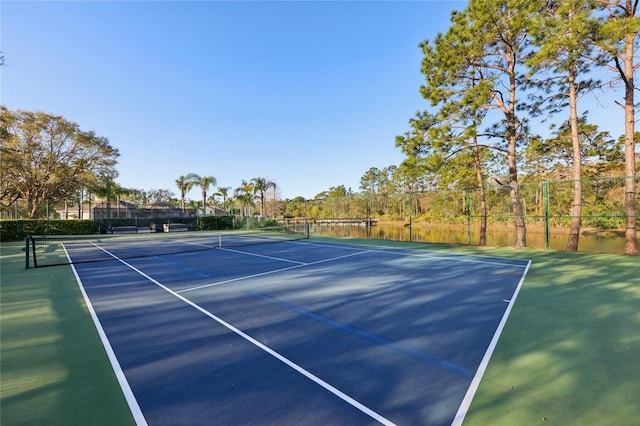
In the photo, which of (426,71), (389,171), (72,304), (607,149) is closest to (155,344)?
(72,304)

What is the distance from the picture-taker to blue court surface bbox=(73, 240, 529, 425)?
7.71 feet

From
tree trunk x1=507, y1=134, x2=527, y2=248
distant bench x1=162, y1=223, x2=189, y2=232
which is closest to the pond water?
tree trunk x1=507, y1=134, x2=527, y2=248

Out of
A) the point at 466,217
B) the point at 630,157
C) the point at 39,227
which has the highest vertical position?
the point at 630,157

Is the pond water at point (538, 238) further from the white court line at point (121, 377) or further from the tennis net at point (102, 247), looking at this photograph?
the white court line at point (121, 377)

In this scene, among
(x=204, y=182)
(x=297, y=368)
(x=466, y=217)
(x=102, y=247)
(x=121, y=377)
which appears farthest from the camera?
(x=204, y=182)

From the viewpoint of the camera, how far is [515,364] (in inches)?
117

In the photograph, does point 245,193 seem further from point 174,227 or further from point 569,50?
point 569,50

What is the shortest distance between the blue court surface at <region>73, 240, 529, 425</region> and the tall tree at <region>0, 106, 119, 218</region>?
884 inches

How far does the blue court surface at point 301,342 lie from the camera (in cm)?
235

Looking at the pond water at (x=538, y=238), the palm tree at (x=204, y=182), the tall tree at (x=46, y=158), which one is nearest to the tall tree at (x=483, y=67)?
the pond water at (x=538, y=238)

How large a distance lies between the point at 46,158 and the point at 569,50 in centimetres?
3334

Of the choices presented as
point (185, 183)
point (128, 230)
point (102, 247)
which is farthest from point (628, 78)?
point (185, 183)

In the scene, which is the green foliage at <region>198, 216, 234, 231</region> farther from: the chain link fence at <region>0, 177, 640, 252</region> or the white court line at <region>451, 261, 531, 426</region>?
the white court line at <region>451, 261, 531, 426</region>

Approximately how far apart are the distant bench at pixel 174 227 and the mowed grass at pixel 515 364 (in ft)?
72.1
